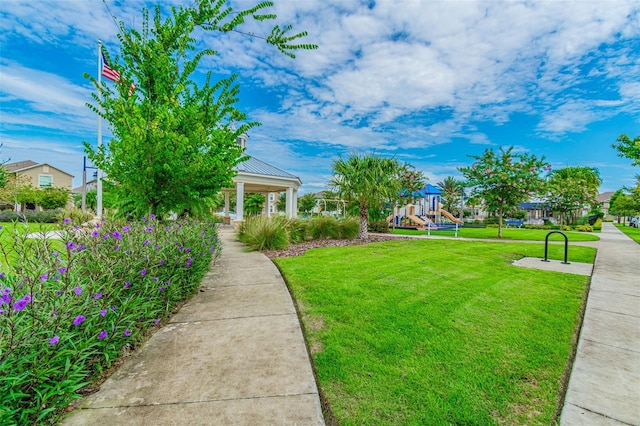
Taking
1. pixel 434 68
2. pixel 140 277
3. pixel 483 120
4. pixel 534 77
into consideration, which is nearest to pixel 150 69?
pixel 140 277

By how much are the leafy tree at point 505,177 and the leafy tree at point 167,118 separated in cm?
1463

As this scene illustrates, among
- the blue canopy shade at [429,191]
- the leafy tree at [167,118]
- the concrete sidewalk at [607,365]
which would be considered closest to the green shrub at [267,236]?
the leafy tree at [167,118]

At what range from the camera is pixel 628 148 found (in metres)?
7.28

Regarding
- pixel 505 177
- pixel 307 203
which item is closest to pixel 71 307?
pixel 505 177

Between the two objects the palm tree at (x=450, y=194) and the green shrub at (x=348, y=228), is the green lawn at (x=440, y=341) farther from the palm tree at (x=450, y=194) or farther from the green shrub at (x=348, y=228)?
the palm tree at (x=450, y=194)

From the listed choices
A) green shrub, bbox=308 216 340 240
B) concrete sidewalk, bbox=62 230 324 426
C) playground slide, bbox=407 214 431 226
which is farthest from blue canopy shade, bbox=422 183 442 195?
concrete sidewalk, bbox=62 230 324 426

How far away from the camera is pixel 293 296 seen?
181 inches

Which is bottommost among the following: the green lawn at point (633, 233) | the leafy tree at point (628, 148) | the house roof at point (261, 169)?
the green lawn at point (633, 233)

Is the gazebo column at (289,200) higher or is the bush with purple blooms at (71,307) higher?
the gazebo column at (289,200)

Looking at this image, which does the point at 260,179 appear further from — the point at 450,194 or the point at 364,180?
the point at 450,194

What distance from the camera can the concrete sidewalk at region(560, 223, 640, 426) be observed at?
80.0 inches

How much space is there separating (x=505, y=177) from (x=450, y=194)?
111 feet

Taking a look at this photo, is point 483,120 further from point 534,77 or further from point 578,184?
point 578,184

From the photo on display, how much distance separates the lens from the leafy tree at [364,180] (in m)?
11.8
